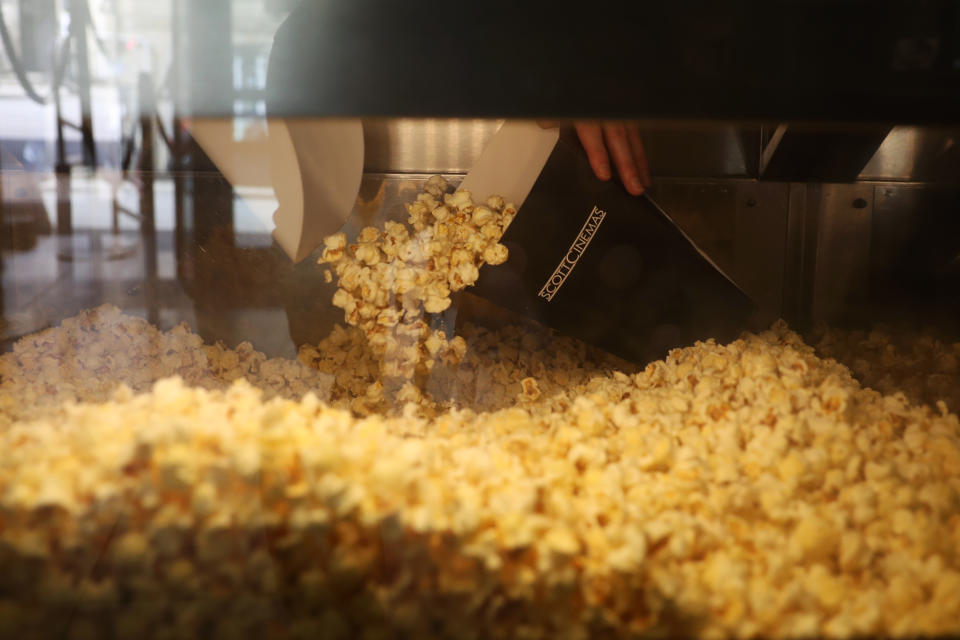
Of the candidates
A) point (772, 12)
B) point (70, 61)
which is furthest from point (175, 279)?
Result: point (772, 12)

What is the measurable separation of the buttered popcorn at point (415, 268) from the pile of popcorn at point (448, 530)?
384mm

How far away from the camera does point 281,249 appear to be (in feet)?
3.49

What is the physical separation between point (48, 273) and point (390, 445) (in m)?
0.71

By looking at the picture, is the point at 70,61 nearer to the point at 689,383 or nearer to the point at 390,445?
the point at 390,445

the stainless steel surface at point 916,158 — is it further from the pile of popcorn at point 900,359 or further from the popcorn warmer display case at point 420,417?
the pile of popcorn at point 900,359

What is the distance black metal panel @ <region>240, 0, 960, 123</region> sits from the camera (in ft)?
1.71

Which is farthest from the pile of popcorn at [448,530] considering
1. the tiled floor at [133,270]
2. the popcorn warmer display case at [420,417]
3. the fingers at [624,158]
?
the fingers at [624,158]

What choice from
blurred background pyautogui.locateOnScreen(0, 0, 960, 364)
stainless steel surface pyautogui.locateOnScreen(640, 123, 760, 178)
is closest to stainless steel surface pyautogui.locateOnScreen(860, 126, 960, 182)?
blurred background pyautogui.locateOnScreen(0, 0, 960, 364)

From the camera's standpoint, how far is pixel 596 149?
1012 millimetres

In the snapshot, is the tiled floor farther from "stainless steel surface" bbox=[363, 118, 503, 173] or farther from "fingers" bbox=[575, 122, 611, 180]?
"fingers" bbox=[575, 122, 611, 180]

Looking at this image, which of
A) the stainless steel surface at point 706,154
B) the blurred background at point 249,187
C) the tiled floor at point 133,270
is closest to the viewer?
the blurred background at point 249,187

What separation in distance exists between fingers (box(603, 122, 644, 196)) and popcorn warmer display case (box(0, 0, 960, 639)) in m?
0.19

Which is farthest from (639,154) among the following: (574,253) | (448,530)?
(448,530)

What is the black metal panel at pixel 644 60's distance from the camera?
0.52 m
